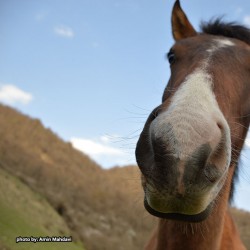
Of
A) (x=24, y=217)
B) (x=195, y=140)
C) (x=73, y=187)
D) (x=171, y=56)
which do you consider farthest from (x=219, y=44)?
(x=73, y=187)

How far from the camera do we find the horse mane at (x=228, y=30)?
3979 millimetres

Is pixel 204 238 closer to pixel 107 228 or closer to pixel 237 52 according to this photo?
pixel 237 52

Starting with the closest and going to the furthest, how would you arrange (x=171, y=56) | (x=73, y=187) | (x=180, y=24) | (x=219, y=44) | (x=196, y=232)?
(x=196, y=232) → (x=219, y=44) → (x=171, y=56) → (x=180, y=24) → (x=73, y=187)

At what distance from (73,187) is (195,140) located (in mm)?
17762

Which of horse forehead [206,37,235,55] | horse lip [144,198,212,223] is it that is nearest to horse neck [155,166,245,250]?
horse lip [144,198,212,223]

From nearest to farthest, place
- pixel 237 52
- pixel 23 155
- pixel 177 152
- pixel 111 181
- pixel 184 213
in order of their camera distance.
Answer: pixel 177 152
pixel 184 213
pixel 237 52
pixel 23 155
pixel 111 181

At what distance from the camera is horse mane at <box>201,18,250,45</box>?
3.98 m

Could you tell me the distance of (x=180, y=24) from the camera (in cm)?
467

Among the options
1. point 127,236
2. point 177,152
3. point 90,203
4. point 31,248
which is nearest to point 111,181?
point 90,203

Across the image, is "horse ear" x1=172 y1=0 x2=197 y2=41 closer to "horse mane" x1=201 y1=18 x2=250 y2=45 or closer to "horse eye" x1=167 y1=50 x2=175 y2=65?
"horse mane" x1=201 y1=18 x2=250 y2=45

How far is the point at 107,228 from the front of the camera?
17156 millimetres

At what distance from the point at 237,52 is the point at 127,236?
15321 mm

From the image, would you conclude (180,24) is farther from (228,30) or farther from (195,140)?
(195,140)

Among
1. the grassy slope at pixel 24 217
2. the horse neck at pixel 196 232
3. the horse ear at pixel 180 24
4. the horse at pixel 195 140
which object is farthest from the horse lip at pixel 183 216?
the grassy slope at pixel 24 217
